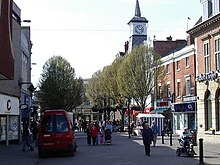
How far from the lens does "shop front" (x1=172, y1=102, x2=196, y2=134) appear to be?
49656 mm

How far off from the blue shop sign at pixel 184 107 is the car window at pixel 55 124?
26.3m

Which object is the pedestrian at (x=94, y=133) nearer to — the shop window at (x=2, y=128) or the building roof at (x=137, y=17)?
the shop window at (x=2, y=128)

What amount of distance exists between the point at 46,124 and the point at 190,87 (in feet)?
92.0

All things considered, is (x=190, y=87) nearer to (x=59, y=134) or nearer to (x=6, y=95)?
(x=6, y=95)

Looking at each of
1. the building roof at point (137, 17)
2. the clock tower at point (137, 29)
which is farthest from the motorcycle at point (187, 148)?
the building roof at point (137, 17)

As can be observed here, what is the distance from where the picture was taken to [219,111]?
3500 centimetres

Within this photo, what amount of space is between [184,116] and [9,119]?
907 inches

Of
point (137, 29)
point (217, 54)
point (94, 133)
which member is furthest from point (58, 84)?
point (217, 54)

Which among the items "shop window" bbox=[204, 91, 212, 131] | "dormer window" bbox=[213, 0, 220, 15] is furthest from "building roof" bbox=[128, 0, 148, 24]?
"shop window" bbox=[204, 91, 212, 131]

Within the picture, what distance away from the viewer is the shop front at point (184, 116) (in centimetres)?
4966

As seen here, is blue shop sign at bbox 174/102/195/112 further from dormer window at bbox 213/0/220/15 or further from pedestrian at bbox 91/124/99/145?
pedestrian at bbox 91/124/99/145

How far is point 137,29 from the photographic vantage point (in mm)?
92125

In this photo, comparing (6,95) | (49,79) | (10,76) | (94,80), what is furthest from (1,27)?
(94,80)

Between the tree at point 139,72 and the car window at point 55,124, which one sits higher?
the tree at point 139,72
